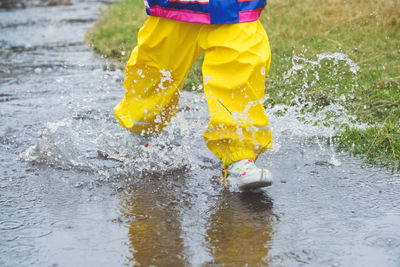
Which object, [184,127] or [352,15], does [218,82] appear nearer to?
[184,127]

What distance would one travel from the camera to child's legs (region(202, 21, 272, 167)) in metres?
2.88

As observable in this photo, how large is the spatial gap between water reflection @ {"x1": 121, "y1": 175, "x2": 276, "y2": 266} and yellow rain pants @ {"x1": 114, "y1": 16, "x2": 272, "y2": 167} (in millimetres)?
268

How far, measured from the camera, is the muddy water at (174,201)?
2348 millimetres

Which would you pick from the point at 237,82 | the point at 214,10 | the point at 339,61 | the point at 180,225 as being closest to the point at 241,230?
the point at 180,225

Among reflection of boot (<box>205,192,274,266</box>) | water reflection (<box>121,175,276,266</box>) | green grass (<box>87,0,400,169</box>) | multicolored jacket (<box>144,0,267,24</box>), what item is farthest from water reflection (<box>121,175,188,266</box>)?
green grass (<box>87,0,400,169</box>)

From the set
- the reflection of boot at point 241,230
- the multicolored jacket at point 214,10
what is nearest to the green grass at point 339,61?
the reflection of boot at point 241,230

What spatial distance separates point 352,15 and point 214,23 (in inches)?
156

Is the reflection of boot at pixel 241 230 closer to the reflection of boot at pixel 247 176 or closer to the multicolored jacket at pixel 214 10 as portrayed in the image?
the reflection of boot at pixel 247 176

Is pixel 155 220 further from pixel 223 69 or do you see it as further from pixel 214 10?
pixel 214 10

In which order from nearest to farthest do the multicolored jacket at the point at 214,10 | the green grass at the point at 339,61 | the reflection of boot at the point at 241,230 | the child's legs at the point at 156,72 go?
1. the reflection of boot at the point at 241,230
2. the multicolored jacket at the point at 214,10
3. the child's legs at the point at 156,72
4. the green grass at the point at 339,61

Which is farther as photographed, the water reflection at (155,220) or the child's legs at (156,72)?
the child's legs at (156,72)

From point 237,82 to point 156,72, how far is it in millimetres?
565

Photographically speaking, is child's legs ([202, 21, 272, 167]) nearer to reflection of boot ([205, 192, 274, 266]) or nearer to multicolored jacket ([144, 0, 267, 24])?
multicolored jacket ([144, 0, 267, 24])

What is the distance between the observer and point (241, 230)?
8.35 feet
